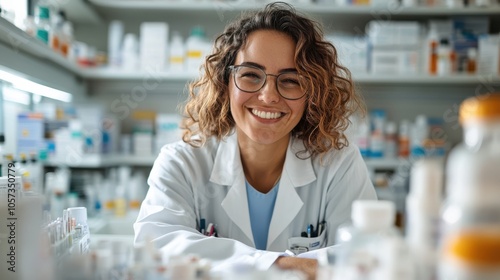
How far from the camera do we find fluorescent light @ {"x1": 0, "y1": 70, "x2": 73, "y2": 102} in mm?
1746

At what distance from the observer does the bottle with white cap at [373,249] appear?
581 mm

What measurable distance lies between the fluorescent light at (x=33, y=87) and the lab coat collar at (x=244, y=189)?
91cm

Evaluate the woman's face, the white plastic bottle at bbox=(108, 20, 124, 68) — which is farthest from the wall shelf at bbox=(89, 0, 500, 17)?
the woman's face

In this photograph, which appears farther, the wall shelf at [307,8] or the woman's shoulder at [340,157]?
the wall shelf at [307,8]

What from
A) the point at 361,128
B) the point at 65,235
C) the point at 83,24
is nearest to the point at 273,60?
the point at 65,235

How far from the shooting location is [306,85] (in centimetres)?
136

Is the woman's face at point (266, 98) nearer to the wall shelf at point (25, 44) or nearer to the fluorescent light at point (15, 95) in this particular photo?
the wall shelf at point (25, 44)

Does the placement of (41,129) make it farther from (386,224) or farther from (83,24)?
(386,224)

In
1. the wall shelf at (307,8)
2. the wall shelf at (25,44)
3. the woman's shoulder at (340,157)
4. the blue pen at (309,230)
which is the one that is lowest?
the blue pen at (309,230)

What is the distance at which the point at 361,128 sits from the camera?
2.64 m

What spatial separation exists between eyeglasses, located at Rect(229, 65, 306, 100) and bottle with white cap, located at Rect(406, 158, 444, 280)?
77 centimetres

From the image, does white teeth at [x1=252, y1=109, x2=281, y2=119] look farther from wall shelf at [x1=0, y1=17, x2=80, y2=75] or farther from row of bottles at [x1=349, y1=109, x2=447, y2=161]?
row of bottles at [x1=349, y1=109, x2=447, y2=161]

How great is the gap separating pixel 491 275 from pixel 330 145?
97cm

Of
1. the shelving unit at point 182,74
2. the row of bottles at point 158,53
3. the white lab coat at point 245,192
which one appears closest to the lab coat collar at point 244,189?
the white lab coat at point 245,192
